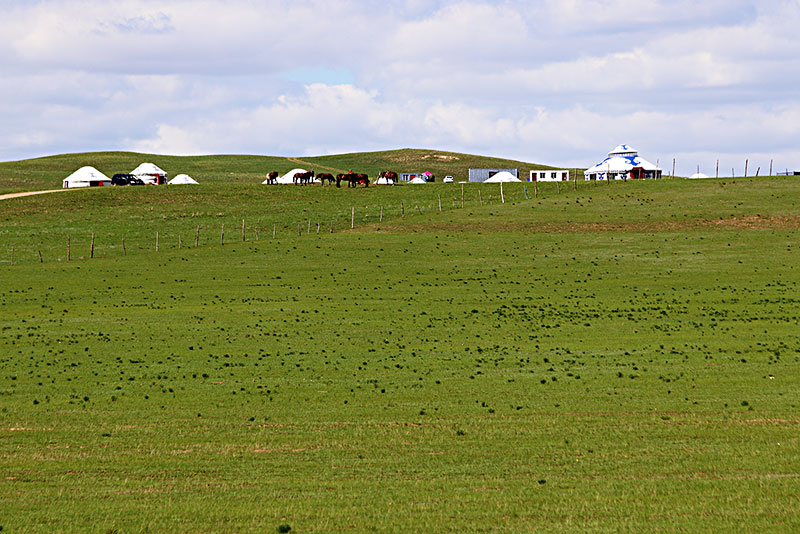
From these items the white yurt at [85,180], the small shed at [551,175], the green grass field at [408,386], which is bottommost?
the green grass field at [408,386]

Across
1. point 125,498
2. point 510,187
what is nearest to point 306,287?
point 125,498

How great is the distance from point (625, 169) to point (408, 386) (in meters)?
112

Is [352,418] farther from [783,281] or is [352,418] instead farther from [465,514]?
[783,281]

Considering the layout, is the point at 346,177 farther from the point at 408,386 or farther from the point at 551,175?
the point at 408,386

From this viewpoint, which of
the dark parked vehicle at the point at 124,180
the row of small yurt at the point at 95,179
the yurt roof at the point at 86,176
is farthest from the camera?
the yurt roof at the point at 86,176

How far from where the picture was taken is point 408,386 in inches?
966

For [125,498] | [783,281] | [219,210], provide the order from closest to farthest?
1. [125,498]
2. [783,281]
3. [219,210]

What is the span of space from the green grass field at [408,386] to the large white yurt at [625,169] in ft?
219

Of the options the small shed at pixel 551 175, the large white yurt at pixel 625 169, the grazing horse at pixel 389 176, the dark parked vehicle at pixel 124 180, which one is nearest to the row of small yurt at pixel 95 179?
the dark parked vehicle at pixel 124 180

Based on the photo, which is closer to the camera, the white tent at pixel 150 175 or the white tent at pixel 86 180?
the white tent at pixel 86 180

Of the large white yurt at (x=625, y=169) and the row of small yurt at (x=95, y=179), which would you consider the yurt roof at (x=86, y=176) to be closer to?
the row of small yurt at (x=95, y=179)

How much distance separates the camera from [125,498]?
14695 mm

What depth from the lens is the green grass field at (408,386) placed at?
14.3 m

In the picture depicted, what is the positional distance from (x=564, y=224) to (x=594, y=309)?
31.4 m
